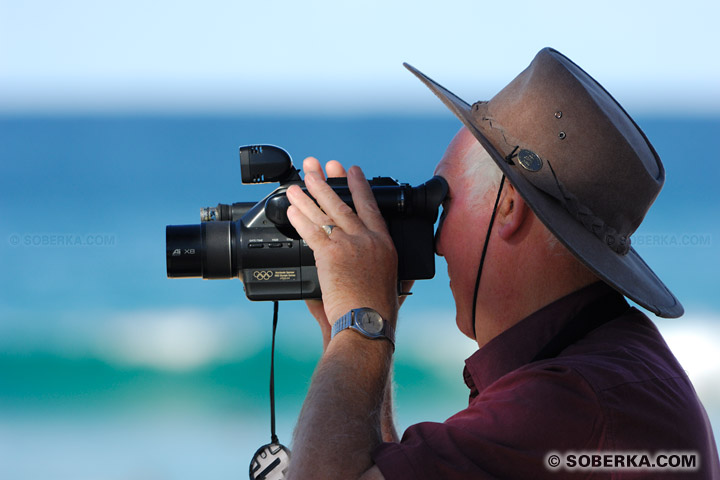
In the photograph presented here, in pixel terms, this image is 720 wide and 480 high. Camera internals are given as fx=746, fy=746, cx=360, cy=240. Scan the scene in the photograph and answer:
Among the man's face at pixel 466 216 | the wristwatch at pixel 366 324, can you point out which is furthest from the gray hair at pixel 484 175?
the wristwatch at pixel 366 324

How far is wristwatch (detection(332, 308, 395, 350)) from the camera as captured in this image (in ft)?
3.43

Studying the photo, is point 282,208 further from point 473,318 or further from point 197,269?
point 473,318

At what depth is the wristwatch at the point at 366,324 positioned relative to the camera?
3.43 ft

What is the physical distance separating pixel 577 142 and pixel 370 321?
0.40 metres

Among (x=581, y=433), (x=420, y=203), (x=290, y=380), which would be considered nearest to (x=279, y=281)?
(x=420, y=203)

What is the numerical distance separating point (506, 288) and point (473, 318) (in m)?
0.08

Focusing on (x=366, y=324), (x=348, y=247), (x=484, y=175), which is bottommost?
(x=366, y=324)

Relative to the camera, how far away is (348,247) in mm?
1104

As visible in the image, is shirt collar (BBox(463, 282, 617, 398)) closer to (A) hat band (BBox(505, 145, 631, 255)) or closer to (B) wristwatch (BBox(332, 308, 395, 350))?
(A) hat band (BBox(505, 145, 631, 255))

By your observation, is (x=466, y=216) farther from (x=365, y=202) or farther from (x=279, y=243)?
(x=279, y=243)

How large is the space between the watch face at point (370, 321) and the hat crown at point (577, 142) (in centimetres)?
30

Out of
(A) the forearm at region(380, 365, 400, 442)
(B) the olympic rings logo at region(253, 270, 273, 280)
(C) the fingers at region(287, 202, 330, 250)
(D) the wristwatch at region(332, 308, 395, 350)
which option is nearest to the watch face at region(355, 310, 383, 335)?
(D) the wristwatch at region(332, 308, 395, 350)

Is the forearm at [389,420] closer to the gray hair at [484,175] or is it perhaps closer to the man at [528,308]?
the man at [528,308]

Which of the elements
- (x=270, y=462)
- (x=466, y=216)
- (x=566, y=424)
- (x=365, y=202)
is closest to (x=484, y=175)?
(x=466, y=216)
